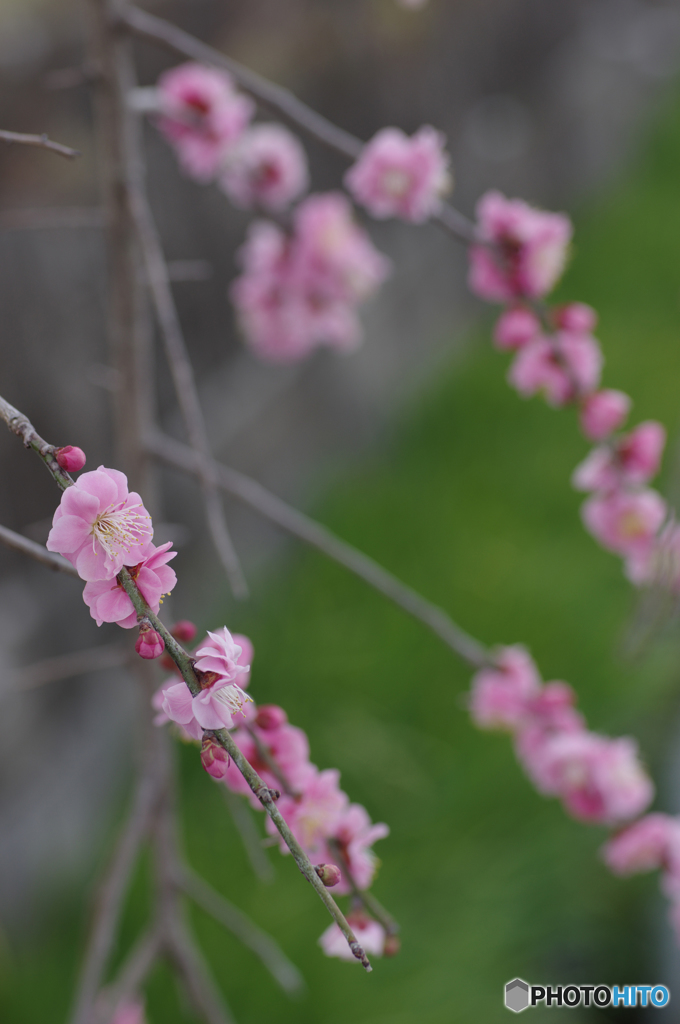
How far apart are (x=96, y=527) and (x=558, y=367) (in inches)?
21.7

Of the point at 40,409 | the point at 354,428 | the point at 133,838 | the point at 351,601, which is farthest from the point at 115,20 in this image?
the point at 354,428

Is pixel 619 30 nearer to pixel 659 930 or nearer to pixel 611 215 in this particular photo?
pixel 611 215

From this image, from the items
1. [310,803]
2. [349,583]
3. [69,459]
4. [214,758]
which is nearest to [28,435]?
[69,459]

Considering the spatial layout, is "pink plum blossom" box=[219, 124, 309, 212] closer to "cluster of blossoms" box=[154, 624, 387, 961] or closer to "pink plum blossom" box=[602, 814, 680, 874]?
"cluster of blossoms" box=[154, 624, 387, 961]

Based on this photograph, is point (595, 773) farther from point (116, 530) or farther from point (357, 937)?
point (116, 530)

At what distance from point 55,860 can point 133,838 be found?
86 cm

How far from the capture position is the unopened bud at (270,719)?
1.57 ft

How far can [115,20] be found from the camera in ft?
2.13

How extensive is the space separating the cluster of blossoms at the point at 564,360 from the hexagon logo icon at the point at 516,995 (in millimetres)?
573

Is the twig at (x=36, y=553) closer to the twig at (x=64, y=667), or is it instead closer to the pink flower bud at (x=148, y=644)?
the pink flower bud at (x=148, y=644)

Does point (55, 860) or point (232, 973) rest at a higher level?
point (55, 860)

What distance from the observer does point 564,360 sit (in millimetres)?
734

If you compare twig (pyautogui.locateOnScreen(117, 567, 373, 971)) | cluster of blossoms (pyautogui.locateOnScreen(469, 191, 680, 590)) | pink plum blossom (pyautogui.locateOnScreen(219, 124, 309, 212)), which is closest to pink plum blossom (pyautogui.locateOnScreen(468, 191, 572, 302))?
cluster of blossoms (pyautogui.locateOnScreen(469, 191, 680, 590))

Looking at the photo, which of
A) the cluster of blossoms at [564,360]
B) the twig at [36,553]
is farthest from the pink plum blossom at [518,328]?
the twig at [36,553]
